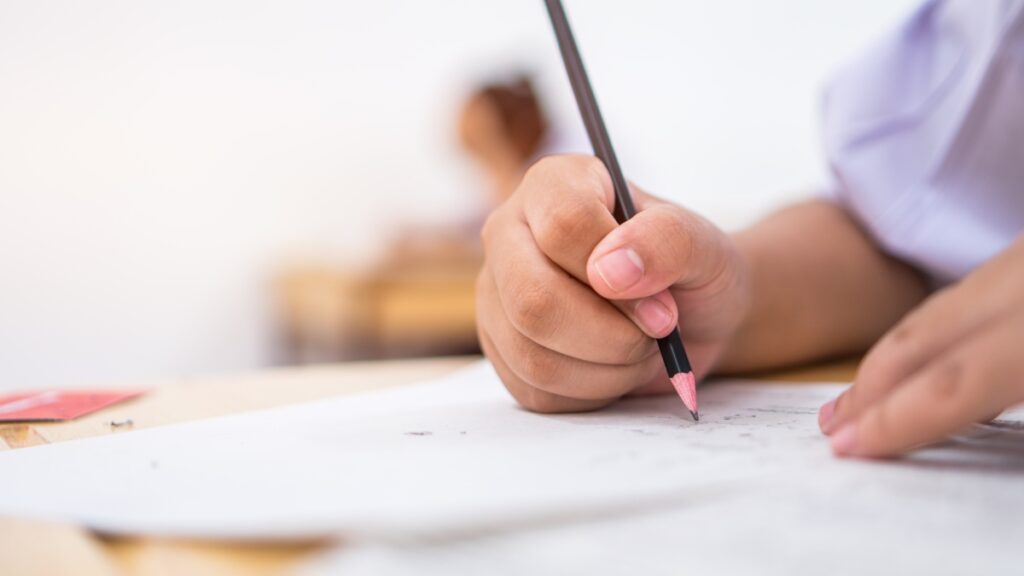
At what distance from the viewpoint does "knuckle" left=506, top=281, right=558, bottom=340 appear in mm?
270

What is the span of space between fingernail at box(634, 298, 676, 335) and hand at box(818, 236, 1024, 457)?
0.07 metres

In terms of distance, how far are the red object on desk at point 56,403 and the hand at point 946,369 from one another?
0.29 meters

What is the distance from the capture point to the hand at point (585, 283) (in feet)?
0.86

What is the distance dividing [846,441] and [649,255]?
9cm

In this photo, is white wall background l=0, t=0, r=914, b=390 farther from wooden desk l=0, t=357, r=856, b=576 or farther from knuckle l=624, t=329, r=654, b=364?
knuckle l=624, t=329, r=654, b=364

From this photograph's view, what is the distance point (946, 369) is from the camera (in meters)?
0.19

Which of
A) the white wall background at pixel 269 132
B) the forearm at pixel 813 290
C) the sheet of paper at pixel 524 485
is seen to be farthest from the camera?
the white wall background at pixel 269 132

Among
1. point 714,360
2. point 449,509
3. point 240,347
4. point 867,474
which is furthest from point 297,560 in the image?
point 240,347

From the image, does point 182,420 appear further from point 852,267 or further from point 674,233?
point 852,267

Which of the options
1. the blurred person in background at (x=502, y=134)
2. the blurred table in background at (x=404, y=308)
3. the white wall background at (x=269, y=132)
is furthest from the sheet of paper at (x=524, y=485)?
the white wall background at (x=269, y=132)

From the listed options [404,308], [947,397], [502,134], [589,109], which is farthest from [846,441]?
[502,134]

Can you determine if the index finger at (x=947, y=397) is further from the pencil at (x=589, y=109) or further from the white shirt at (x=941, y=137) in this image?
the white shirt at (x=941, y=137)

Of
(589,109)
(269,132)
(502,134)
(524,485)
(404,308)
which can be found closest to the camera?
(524,485)

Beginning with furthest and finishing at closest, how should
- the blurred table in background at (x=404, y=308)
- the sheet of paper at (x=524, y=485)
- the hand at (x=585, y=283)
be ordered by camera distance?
the blurred table in background at (x=404, y=308) < the hand at (x=585, y=283) < the sheet of paper at (x=524, y=485)
